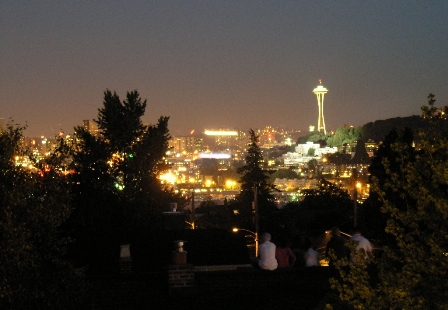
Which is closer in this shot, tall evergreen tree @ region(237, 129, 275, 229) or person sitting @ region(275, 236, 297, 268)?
person sitting @ region(275, 236, 297, 268)

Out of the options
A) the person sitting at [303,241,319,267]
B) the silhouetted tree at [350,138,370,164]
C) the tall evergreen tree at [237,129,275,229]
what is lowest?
the person sitting at [303,241,319,267]

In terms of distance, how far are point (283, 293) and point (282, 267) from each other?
47cm

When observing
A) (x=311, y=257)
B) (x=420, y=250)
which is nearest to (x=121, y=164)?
(x=311, y=257)

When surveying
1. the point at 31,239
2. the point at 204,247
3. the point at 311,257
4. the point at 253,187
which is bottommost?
the point at 311,257

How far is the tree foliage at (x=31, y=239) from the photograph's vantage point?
10828 mm

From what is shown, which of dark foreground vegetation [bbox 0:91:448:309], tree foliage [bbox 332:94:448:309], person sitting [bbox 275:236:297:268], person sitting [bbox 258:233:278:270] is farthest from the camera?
person sitting [bbox 275:236:297:268]

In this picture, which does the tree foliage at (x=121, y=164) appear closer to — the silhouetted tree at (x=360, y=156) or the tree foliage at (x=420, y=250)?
the tree foliage at (x=420, y=250)

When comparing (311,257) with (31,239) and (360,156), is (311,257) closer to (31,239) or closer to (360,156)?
(31,239)

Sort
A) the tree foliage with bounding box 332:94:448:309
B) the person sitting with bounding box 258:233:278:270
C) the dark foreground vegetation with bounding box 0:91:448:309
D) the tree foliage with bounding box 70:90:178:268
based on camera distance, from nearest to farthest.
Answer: the tree foliage with bounding box 332:94:448:309 → the dark foreground vegetation with bounding box 0:91:448:309 → the person sitting with bounding box 258:233:278:270 → the tree foliage with bounding box 70:90:178:268

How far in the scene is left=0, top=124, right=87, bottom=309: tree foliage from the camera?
35.5 ft

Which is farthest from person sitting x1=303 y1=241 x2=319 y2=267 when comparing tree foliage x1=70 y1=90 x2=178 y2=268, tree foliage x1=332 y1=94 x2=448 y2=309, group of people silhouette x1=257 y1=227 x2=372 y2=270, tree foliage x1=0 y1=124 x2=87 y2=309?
tree foliage x1=70 y1=90 x2=178 y2=268

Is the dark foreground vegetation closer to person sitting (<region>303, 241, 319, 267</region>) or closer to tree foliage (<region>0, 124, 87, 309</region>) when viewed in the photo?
tree foliage (<region>0, 124, 87, 309</region>)

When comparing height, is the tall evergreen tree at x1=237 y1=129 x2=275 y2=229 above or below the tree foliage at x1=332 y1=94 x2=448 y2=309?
above

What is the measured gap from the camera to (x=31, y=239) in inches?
466
